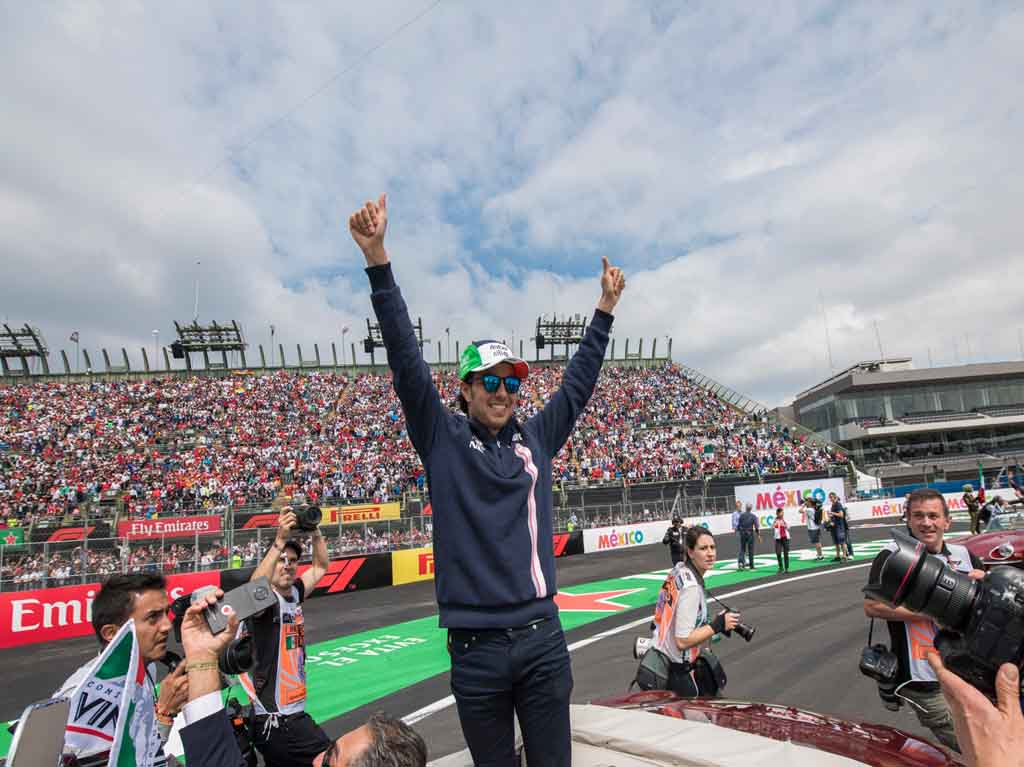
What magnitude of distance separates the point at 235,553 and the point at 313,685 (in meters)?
9.74

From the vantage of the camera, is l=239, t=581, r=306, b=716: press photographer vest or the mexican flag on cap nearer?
the mexican flag on cap

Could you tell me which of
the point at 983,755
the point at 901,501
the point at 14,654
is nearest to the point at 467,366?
Answer: the point at 983,755

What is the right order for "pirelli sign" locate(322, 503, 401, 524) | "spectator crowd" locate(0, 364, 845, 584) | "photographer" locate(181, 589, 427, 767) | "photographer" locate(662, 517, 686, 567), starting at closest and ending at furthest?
"photographer" locate(181, 589, 427, 767) < "photographer" locate(662, 517, 686, 567) < "pirelli sign" locate(322, 503, 401, 524) < "spectator crowd" locate(0, 364, 845, 584)

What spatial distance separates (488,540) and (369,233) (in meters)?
1.05

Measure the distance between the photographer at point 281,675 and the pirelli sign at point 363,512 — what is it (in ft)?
69.7

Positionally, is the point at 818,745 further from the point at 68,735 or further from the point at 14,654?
the point at 14,654

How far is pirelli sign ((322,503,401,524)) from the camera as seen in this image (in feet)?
80.0

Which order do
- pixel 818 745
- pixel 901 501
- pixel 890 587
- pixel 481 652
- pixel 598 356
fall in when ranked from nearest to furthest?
pixel 890 587, pixel 481 652, pixel 818 745, pixel 598 356, pixel 901 501

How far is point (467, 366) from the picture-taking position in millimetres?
2135

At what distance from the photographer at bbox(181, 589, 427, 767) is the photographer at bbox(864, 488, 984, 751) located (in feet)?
8.59

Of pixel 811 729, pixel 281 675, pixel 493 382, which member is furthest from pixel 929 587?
pixel 281 675

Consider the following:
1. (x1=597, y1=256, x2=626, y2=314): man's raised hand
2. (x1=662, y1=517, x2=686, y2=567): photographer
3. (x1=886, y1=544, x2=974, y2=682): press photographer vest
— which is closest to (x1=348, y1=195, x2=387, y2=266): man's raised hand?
(x1=597, y1=256, x2=626, y2=314): man's raised hand

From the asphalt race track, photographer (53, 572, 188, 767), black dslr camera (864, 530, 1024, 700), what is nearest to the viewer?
black dslr camera (864, 530, 1024, 700)

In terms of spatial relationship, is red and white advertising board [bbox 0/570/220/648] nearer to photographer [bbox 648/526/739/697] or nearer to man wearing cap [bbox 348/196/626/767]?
photographer [bbox 648/526/739/697]
